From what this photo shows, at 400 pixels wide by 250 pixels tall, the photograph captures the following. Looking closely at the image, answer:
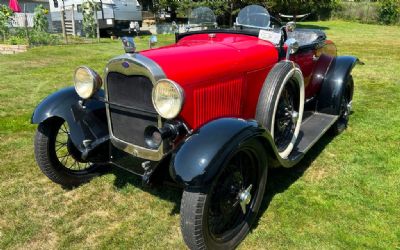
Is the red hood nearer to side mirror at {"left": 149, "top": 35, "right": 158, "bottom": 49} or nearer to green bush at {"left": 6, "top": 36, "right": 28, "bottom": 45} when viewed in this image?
side mirror at {"left": 149, "top": 35, "right": 158, "bottom": 49}

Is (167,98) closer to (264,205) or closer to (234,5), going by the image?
(264,205)

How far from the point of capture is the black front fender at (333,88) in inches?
174

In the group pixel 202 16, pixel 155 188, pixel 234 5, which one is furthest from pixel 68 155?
pixel 234 5

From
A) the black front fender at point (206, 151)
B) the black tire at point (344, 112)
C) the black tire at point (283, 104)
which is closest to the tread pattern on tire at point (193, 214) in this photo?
the black front fender at point (206, 151)

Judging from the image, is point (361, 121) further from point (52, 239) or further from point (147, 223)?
point (52, 239)

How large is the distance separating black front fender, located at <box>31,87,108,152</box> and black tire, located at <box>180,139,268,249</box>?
45.7 inches

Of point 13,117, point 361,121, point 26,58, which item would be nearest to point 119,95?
point 13,117

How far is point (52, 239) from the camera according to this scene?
2.81m

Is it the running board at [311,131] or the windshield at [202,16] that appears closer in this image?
the running board at [311,131]

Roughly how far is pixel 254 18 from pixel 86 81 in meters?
2.06

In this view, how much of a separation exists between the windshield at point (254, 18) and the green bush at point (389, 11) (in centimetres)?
2840

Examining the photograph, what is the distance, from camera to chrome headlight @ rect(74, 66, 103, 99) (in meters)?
2.98

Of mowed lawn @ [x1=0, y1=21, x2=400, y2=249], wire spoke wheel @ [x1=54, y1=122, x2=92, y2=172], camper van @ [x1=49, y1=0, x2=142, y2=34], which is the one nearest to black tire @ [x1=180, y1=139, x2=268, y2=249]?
mowed lawn @ [x1=0, y1=21, x2=400, y2=249]

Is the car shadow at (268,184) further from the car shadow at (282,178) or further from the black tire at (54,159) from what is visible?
the black tire at (54,159)
